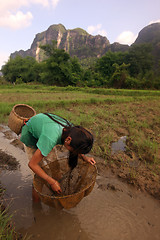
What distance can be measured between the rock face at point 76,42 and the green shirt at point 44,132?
6283 centimetres

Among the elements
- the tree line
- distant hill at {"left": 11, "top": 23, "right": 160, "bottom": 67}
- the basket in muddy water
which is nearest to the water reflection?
the basket in muddy water

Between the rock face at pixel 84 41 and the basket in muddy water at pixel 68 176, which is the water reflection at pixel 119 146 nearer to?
the basket in muddy water at pixel 68 176

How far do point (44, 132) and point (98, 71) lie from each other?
20.9 meters

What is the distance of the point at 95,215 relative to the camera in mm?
1630

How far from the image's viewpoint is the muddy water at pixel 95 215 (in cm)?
144

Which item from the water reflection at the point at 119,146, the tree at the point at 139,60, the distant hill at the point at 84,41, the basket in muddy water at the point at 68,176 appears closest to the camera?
the basket in muddy water at the point at 68,176

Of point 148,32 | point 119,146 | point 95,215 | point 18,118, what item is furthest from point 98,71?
point 148,32

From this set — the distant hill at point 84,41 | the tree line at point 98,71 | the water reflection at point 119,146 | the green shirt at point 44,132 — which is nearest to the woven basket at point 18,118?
the green shirt at point 44,132

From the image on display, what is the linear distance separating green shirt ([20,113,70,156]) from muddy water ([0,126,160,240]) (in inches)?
32.6

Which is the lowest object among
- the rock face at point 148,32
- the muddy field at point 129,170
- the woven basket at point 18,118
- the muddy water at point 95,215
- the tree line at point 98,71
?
the muddy water at point 95,215

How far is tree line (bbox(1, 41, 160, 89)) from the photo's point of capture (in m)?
14.8

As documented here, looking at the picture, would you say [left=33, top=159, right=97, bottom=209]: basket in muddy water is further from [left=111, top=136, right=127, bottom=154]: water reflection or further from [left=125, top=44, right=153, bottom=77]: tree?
[left=125, top=44, right=153, bottom=77]: tree

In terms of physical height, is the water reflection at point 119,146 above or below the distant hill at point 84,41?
below

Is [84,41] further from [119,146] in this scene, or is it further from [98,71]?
[119,146]
